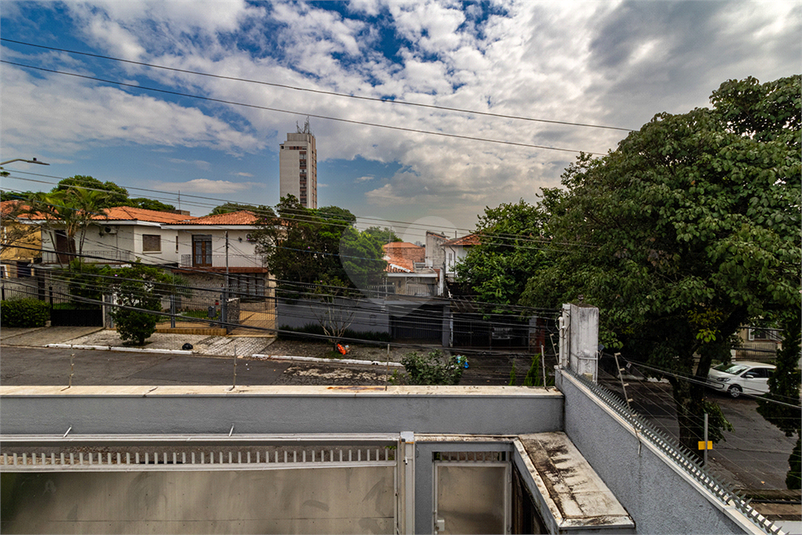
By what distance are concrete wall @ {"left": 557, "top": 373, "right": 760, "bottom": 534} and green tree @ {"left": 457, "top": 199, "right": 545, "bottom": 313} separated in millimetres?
10301

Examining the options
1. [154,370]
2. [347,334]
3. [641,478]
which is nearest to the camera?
[641,478]

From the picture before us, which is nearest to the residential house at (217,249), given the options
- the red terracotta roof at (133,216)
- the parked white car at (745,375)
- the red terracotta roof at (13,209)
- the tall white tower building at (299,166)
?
the red terracotta roof at (133,216)

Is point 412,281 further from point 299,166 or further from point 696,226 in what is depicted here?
point 299,166

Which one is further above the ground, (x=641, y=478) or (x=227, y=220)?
(x=227, y=220)

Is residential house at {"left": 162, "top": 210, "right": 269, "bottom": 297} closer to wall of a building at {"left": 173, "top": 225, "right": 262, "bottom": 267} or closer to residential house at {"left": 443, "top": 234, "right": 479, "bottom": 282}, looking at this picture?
wall of a building at {"left": 173, "top": 225, "right": 262, "bottom": 267}

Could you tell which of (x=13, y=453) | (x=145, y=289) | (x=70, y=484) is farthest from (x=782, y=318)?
(x=145, y=289)

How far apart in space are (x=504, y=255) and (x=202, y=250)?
1818 cm

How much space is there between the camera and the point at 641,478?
2844mm

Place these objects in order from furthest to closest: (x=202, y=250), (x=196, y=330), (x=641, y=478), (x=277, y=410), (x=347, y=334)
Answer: (x=202, y=250) → (x=196, y=330) → (x=347, y=334) → (x=277, y=410) → (x=641, y=478)

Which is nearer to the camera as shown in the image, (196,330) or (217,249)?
(196,330)

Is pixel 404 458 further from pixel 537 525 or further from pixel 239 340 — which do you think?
pixel 239 340

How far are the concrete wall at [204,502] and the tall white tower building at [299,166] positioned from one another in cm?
7293

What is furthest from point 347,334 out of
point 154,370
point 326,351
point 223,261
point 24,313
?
point 24,313

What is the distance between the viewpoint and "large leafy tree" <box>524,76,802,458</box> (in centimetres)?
504
